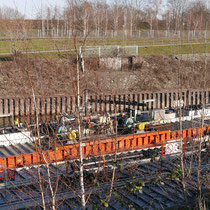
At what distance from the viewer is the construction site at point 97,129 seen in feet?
23.5

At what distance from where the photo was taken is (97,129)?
44.4ft

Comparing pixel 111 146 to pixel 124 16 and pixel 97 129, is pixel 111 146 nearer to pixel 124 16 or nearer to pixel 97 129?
pixel 97 129

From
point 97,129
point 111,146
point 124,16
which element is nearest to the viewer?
point 97,129

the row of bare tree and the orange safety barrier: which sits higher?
the row of bare tree

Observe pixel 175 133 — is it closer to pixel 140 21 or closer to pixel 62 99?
pixel 62 99

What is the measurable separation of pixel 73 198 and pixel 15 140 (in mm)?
6042

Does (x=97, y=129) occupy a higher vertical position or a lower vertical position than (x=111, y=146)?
higher

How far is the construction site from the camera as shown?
717 centimetres

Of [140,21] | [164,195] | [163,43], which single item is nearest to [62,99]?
[164,195]

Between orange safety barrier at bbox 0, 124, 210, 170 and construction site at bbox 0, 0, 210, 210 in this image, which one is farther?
orange safety barrier at bbox 0, 124, 210, 170

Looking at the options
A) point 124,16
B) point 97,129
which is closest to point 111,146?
point 97,129

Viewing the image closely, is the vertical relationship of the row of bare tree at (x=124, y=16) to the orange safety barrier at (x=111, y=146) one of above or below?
above

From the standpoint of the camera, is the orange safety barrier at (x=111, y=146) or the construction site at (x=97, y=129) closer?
the construction site at (x=97, y=129)

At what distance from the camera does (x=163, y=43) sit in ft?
143
